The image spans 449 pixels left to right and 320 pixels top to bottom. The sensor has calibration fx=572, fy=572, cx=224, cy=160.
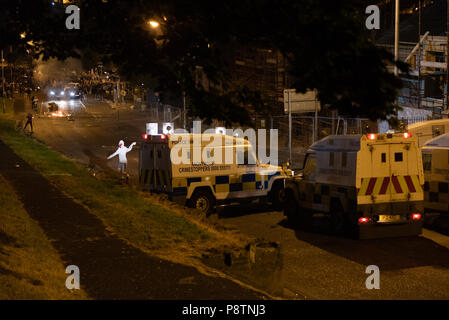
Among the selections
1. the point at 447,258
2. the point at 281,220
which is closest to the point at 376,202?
the point at 447,258

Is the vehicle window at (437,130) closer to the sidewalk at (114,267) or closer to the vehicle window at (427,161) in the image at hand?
the vehicle window at (427,161)

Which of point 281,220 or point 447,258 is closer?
point 447,258

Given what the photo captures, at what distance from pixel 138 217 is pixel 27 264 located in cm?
389

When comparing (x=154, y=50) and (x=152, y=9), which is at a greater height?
(x=152, y=9)

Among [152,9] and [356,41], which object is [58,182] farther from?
[356,41]

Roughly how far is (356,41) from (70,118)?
5334 centimetres

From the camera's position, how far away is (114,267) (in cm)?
→ 758

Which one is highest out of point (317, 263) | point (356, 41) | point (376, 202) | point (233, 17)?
point (233, 17)

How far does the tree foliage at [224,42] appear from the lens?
5.44 m

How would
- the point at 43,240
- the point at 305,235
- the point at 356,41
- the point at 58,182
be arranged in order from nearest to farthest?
1. the point at 356,41
2. the point at 43,240
3. the point at 305,235
4. the point at 58,182

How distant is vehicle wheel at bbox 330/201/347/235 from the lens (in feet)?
38.5

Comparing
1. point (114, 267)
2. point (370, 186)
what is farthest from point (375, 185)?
point (114, 267)

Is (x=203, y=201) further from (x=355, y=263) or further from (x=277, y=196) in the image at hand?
(x=355, y=263)
